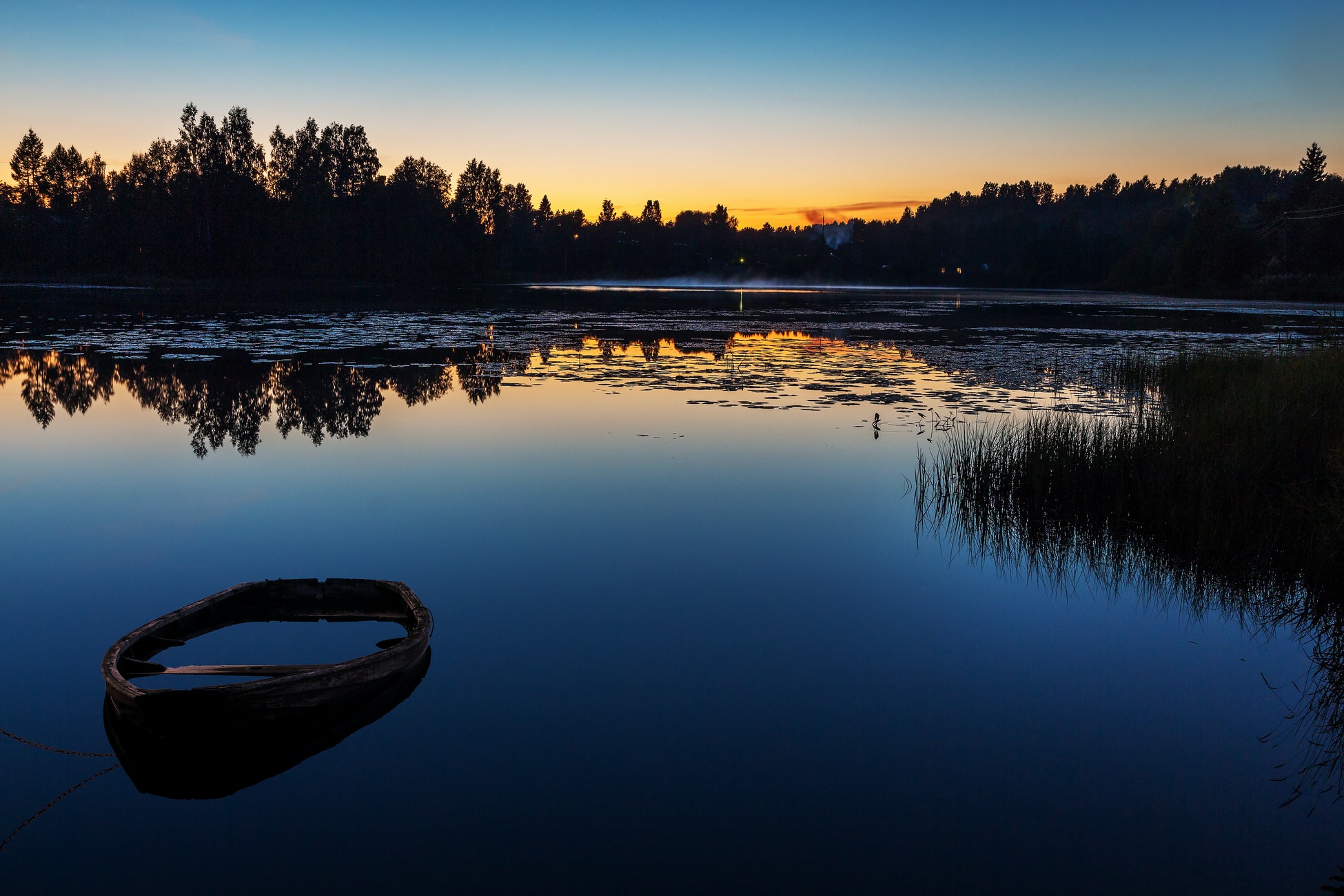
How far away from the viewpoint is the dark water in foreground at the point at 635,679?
421 cm

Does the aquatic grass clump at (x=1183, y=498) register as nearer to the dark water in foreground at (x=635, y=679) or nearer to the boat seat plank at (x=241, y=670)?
the dark water in foreground at (x=635, y=679)

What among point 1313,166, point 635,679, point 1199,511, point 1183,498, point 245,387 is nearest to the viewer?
point 635,679

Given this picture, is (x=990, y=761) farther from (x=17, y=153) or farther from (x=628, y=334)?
(x=17, y=153)

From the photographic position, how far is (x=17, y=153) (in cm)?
9088

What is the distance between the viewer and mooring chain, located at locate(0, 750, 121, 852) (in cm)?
423

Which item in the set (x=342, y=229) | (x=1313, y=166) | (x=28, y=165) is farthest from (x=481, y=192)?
(x=1313, y=166)

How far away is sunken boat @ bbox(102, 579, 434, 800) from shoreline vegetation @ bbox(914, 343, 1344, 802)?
579 cm

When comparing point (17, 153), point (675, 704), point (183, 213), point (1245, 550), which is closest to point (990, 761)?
point (675, 704)

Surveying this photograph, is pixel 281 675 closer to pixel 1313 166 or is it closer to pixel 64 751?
pixel 64 751

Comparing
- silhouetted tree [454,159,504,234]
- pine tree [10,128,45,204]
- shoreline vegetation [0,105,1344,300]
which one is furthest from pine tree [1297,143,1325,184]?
pine tree [10,128,45,204]

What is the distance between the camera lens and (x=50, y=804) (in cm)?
449

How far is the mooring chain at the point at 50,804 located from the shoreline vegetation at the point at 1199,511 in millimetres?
7100

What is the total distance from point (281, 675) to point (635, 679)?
2.27 meters

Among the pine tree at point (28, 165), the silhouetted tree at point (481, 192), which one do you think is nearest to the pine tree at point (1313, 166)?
the silhouetted tree at point (481, 192)
